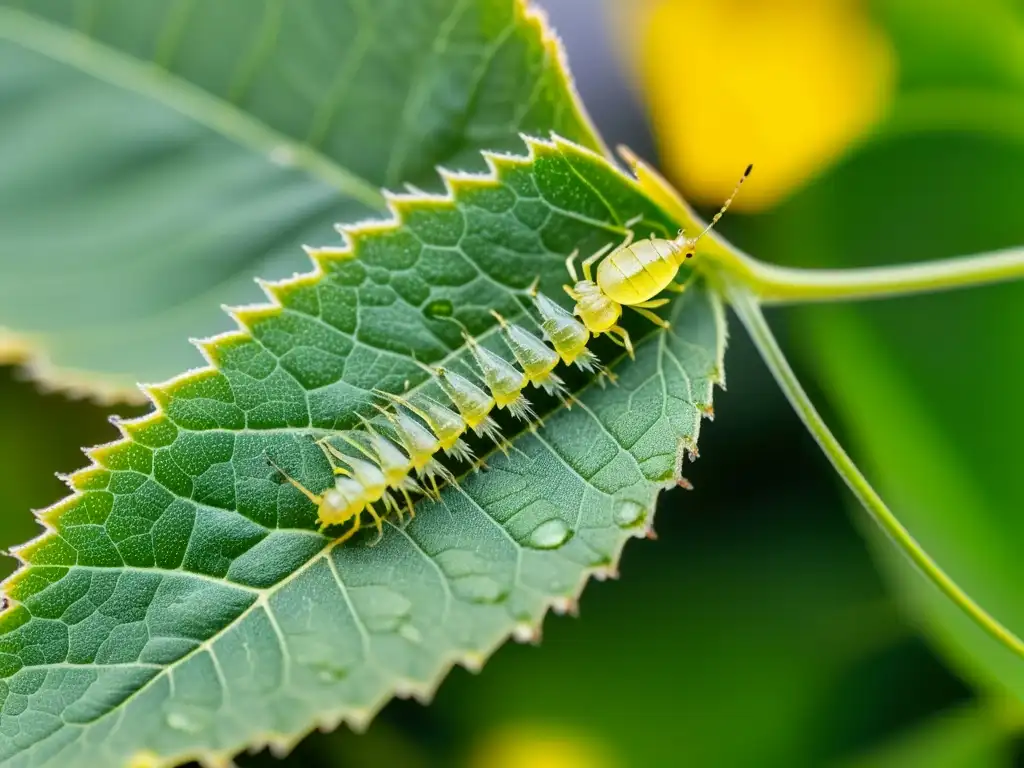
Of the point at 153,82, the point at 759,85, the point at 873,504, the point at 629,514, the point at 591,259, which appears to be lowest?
the point at 873,504

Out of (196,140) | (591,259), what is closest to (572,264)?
(591,259)

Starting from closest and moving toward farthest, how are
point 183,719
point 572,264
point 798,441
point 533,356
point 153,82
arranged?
point 183,719
point 533,356
point 572,264
point 153,82
point 798,441

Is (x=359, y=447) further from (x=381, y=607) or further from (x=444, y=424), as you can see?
(x=381, y=607)

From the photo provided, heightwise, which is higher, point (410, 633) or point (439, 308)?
point (439, 308)

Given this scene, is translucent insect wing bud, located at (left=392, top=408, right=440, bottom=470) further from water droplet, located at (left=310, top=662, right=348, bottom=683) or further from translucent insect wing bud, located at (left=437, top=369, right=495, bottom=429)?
water droplet, located at (left=310, top=662, right=348, bottom=683)

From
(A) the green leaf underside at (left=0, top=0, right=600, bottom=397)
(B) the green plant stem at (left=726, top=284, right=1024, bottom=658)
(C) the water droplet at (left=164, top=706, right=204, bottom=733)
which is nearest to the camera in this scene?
(C) the water droplet at (left=164, top=706, right=204, bottom=733)

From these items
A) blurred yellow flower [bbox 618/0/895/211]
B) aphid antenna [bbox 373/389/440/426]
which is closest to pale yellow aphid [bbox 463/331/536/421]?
aphid antenna [bbox 373/389/440/426]

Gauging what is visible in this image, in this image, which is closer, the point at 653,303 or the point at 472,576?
the point at 472,576

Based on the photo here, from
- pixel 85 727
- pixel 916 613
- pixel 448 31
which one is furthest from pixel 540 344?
pixel 916 613
